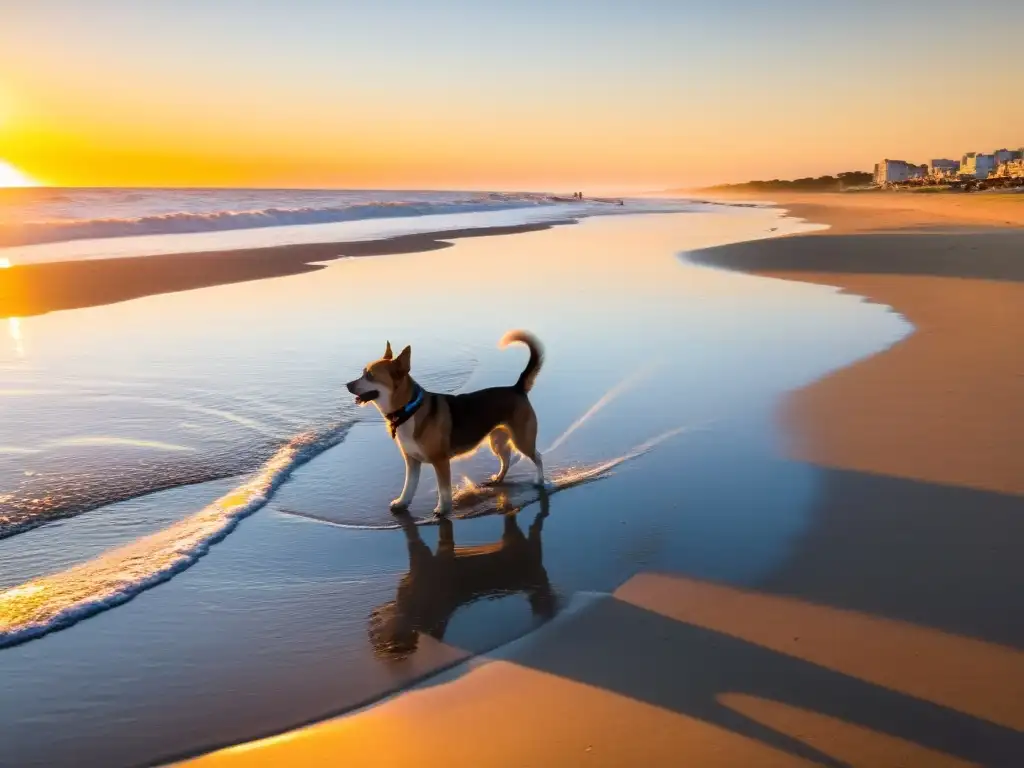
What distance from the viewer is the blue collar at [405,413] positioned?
5.27 meters

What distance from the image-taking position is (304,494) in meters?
5.44

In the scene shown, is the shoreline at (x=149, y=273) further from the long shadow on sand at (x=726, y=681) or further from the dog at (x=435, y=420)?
the long shadow on sand at (x=726, y=681)

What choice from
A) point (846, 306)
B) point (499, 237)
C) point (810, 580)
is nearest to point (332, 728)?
point (810, 580)

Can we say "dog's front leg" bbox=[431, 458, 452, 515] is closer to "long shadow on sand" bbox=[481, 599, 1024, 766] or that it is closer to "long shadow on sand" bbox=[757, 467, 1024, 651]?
"long shadow on sand" bbox=[481, 599, 1024, 766]

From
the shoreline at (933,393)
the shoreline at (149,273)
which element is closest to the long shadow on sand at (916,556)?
the shoreline at (933,393)

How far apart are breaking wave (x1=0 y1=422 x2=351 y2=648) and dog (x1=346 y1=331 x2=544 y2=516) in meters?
1.00

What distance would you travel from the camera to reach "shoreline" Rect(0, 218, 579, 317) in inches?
527

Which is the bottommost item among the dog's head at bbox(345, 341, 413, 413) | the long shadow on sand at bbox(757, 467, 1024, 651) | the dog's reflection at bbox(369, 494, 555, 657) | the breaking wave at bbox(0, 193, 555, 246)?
the dog's reflection at bbox(369, 494, 555, 657)

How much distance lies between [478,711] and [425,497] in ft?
8.46

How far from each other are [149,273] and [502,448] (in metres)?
13.5

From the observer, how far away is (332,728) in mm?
3016

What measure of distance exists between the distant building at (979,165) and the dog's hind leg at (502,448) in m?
133

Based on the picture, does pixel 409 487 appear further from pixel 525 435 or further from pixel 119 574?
pixel 119 574

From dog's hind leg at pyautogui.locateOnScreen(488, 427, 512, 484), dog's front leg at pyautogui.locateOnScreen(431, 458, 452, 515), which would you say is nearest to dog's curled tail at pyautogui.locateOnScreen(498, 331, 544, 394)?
dog's hind leg at pyautogui.locateOnScreen(488, 427, 512, 484)
